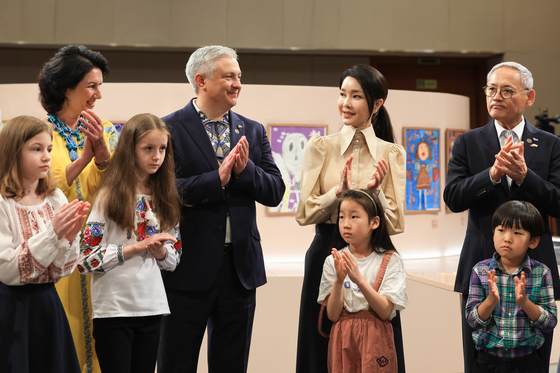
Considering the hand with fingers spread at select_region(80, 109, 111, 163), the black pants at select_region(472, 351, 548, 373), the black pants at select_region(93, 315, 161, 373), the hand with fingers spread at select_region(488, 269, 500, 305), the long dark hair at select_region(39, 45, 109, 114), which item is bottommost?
the black pants at select_region(472, 351, 548, 373)

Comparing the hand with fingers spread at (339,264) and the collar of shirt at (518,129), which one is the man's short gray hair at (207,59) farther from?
the collar of shirt at (518,129)

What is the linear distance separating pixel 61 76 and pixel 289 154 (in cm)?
430

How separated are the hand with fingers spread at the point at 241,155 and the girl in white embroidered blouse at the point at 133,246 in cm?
27

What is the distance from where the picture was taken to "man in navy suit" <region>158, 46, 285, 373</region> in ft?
7.72

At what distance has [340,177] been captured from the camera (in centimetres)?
261

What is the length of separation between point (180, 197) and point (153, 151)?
0.75 feet

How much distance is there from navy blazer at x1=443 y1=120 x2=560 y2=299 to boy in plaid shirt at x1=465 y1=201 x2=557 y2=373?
0.09 m

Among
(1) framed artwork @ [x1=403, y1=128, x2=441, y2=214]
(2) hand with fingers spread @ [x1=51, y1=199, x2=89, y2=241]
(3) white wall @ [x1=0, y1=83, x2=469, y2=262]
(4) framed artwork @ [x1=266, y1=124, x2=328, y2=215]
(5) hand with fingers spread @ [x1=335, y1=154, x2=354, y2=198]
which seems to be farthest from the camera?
(1) framed artwork @ [x1=403, y1=128, x2=441, y2=214]

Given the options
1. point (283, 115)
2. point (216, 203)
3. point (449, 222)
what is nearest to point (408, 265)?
point (449, 222)

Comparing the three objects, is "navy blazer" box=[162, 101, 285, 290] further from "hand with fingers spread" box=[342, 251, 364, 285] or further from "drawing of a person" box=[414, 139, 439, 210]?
"drawing of a person" box=[414, 139, 439, 210]

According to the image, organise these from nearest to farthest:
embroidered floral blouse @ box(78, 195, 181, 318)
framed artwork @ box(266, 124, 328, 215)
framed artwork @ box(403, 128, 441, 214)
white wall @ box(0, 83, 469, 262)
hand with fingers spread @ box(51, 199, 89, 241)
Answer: hand with fingers spread @ box(51, 199, 89, 241) < embroidered floral blouse @ box(78, 195, 181, 318) < white wall @ box(0, 83, 469, 262) < framed artwork @ box(266, 124, 328, 215) < framed artwork @ box(403, 128, 441, 214)

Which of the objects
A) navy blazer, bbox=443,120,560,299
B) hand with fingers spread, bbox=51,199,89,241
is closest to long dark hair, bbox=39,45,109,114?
hand with fingers spread, bbox=51,199,89,241

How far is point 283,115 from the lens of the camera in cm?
659

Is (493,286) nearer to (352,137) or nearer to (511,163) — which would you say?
(511,163)
